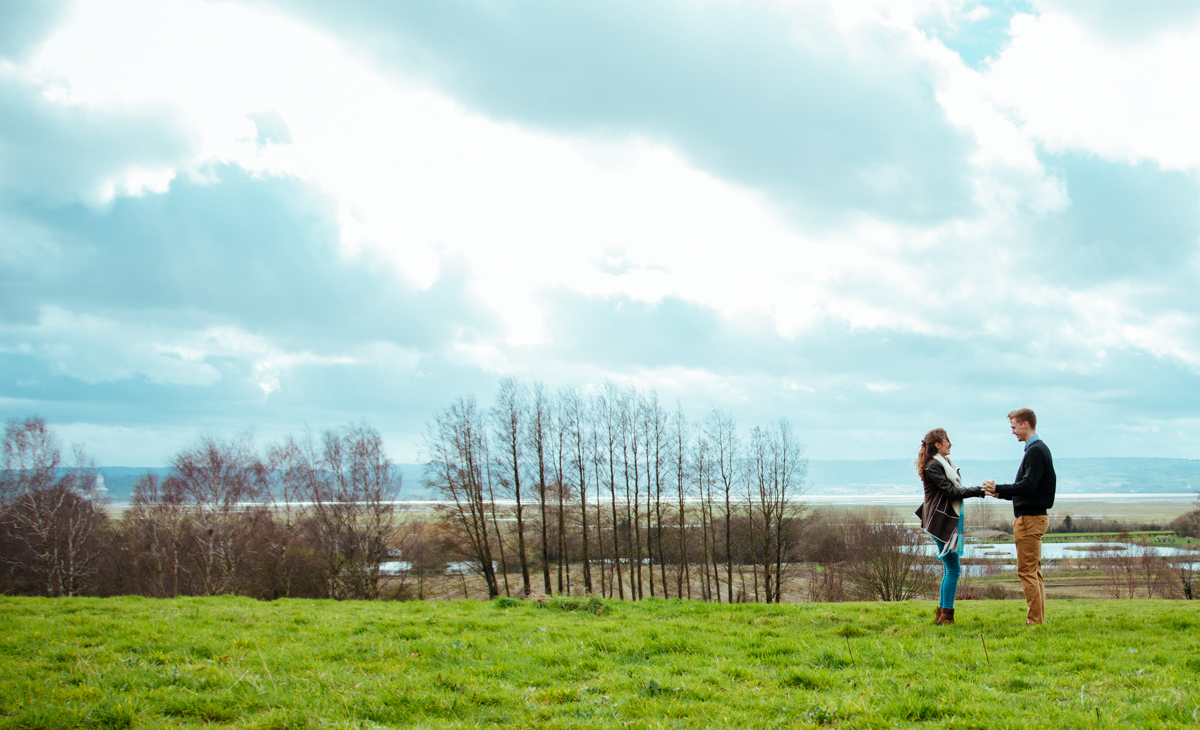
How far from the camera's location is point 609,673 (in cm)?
671

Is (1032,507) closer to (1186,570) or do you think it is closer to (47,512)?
(47,512)

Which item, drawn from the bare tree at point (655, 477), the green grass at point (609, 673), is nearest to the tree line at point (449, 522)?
the bare tree at point (655, 477)

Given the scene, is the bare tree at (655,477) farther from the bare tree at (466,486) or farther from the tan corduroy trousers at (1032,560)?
the tan corduroy trousers at (1032,560)

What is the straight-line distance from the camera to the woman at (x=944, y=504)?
8.81m

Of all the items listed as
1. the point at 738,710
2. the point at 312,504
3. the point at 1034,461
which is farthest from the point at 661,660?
the point at 312,504

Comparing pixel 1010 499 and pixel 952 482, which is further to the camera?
pixel 952 482

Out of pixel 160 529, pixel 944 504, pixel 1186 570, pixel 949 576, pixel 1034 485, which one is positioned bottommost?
pixel 1186 570

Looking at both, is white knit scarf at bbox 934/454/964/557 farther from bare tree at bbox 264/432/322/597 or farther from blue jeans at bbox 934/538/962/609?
bare tree at bbox 264/432/322/597

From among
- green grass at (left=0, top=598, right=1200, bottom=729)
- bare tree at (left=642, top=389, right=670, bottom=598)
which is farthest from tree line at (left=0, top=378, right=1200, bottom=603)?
green grass at (left=0, top=598, right=1200, bottom=729)

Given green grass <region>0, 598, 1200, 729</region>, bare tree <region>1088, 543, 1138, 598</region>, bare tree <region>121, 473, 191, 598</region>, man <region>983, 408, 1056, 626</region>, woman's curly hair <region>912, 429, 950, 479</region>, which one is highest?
woman's curly hair <region>912, 429, 950, 479</region>

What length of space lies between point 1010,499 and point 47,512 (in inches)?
2147

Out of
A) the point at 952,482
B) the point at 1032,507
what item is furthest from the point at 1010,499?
the point at 952,482

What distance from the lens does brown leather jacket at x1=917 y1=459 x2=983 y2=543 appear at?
8.88m

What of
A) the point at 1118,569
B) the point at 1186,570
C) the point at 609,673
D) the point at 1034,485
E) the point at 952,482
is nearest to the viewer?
the point at 609,673
